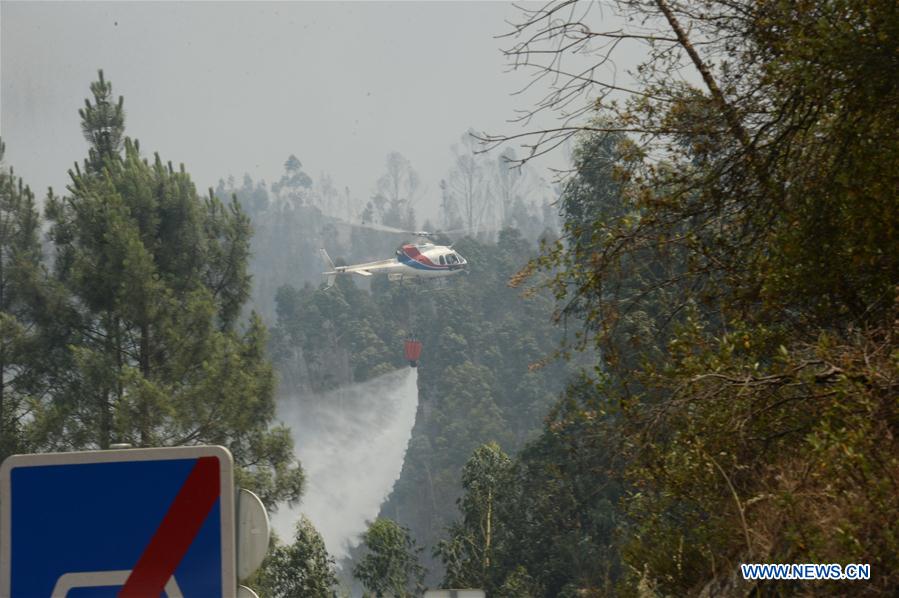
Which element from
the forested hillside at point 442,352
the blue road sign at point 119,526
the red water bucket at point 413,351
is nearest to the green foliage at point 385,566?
→ the blue road sign at point 119,526

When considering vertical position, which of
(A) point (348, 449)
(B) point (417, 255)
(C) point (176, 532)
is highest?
(C) point (176, 532)

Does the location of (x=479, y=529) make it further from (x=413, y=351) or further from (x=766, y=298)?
(x=413, y=351)

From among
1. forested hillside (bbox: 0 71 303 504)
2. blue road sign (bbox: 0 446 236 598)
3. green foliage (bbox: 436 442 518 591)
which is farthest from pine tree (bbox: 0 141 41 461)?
blue road sign (bbox: 0 446 236 598)

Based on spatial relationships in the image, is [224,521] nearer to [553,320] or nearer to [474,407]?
[553,320]

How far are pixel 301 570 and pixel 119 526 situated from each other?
3396 centimetres

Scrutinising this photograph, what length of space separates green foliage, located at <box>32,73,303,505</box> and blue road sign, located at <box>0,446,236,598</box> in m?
29.2

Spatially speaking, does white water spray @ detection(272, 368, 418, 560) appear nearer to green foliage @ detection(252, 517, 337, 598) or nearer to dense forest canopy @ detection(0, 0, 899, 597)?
dense forest canopy @ detection(0, 0, 899, 597)

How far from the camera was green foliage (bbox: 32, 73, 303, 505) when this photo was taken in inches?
1299

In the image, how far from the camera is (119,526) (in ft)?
11.2

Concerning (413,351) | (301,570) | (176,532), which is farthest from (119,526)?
(413,351)

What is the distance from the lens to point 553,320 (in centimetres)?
957

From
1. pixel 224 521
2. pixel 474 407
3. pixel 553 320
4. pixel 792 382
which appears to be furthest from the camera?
pixel 474 407

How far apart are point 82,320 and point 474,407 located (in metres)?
77.5

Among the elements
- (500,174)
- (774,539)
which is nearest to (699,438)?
(774,539)
